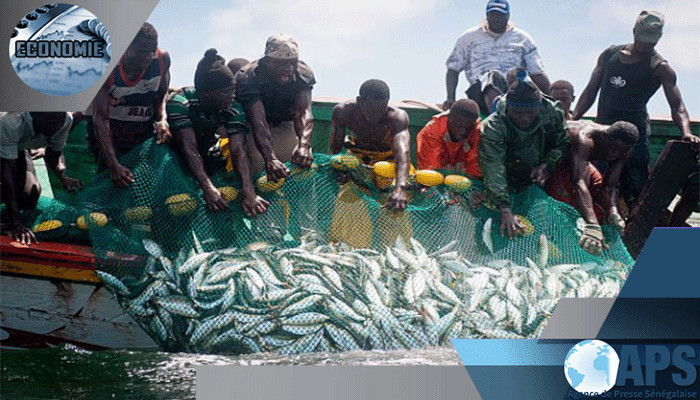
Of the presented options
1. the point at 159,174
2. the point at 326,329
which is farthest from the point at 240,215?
the point at 326,329

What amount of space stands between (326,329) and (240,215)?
1.22m

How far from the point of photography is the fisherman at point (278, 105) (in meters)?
7.78

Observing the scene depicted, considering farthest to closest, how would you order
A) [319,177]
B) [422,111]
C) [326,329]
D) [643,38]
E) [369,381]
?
[422,111], [643,38], [319,177], [326,329], [369,381]

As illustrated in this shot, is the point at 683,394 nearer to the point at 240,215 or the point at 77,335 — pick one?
the point at 240,215

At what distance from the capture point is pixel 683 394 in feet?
22.0

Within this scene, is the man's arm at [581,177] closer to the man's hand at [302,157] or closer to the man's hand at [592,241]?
the man's hand at [592,241]

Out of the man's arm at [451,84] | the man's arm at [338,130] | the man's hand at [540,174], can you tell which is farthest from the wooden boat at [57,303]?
the man's arm at [451,84]

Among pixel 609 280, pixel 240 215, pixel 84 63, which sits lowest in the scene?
pixel 609 280

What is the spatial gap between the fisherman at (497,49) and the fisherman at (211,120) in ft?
8.96

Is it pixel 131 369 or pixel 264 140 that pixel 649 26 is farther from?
pixel 131 369

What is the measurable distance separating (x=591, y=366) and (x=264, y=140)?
321 centimetres

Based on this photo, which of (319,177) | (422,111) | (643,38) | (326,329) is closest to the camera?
(326,329)

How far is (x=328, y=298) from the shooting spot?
7.35 m

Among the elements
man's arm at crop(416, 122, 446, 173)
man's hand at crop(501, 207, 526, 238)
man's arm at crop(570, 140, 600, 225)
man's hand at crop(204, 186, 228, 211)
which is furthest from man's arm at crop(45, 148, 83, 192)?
man's arm at crop(570, 140, 600, 225)
